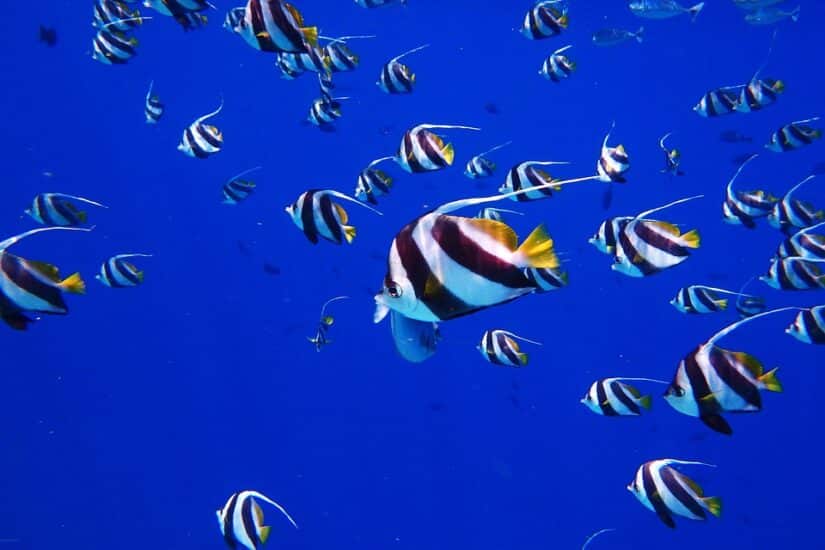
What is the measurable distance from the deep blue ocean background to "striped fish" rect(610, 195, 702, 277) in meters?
5.32

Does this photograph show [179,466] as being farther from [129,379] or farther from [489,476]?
[489,476]

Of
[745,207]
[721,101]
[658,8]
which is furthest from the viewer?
[658,8]

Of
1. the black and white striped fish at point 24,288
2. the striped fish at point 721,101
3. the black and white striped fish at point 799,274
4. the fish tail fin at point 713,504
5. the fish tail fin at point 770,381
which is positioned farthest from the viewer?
the striped fish at point 721,101

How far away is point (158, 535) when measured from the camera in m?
11.7

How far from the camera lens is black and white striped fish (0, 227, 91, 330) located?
277 cm

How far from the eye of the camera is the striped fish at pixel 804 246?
5320mm

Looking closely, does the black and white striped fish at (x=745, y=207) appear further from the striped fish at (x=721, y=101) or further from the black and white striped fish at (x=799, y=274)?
the striped fish at (x=721, y=101)

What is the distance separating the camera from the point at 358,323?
12.6 metres

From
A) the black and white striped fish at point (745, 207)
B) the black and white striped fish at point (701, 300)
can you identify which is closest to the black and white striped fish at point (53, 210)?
the black and white striped fish at point (701, 300)

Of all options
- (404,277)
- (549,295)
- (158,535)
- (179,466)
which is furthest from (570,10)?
(404,277)

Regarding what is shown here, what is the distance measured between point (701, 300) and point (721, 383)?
10.1 ft

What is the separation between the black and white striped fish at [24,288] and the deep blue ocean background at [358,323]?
290 inches

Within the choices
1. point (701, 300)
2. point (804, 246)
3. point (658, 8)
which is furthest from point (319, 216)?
point (658, 8)

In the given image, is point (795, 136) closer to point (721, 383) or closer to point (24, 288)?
point (721, 383)
